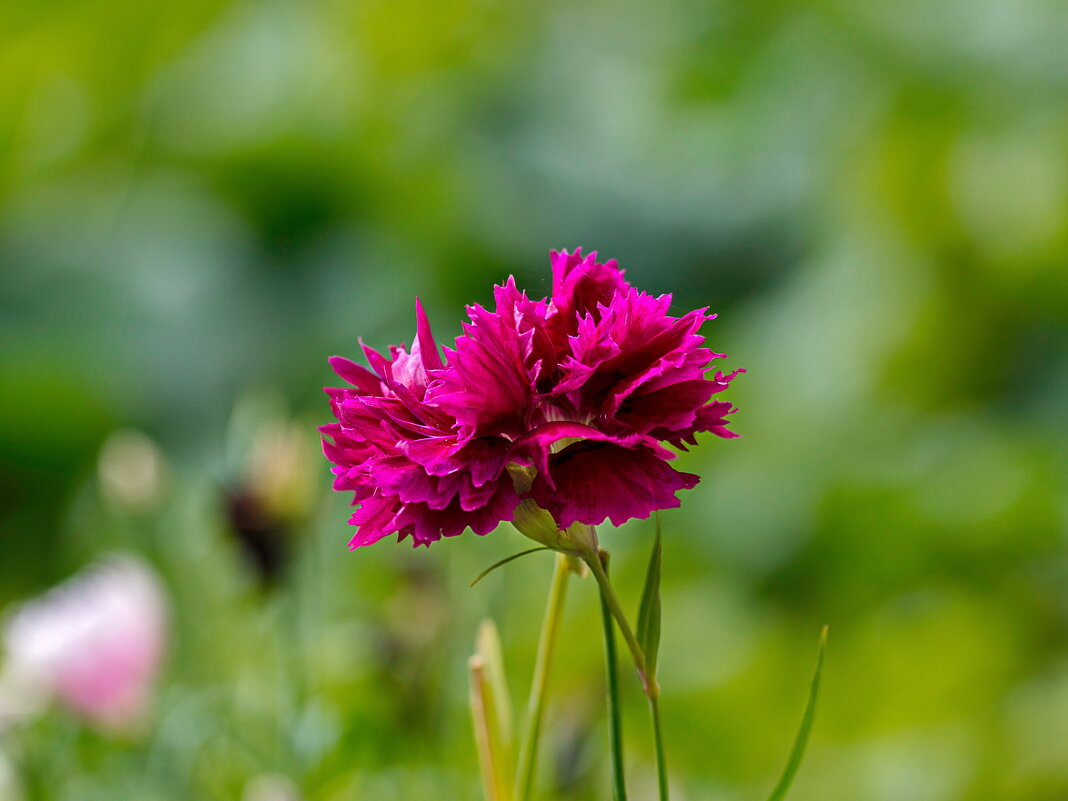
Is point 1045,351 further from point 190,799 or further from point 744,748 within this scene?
point 190,799

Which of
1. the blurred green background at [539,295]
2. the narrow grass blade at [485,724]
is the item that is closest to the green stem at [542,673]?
the narrow grass blade at [485,724]

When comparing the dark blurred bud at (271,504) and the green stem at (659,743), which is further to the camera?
the dark blurred bud at (271,504)

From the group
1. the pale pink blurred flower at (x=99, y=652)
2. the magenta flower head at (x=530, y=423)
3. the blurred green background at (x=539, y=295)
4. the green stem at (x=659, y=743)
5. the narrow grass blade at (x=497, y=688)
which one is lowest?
the green stem at (x=659, y=743)

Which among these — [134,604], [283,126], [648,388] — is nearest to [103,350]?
[283,126]

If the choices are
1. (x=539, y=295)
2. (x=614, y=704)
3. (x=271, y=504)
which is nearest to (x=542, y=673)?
(x=614, y=704)

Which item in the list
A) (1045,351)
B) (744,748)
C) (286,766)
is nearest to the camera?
(286,766)

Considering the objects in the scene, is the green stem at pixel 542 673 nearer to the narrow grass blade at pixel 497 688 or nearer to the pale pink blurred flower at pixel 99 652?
the narrow grass blade at pixel 497 688
